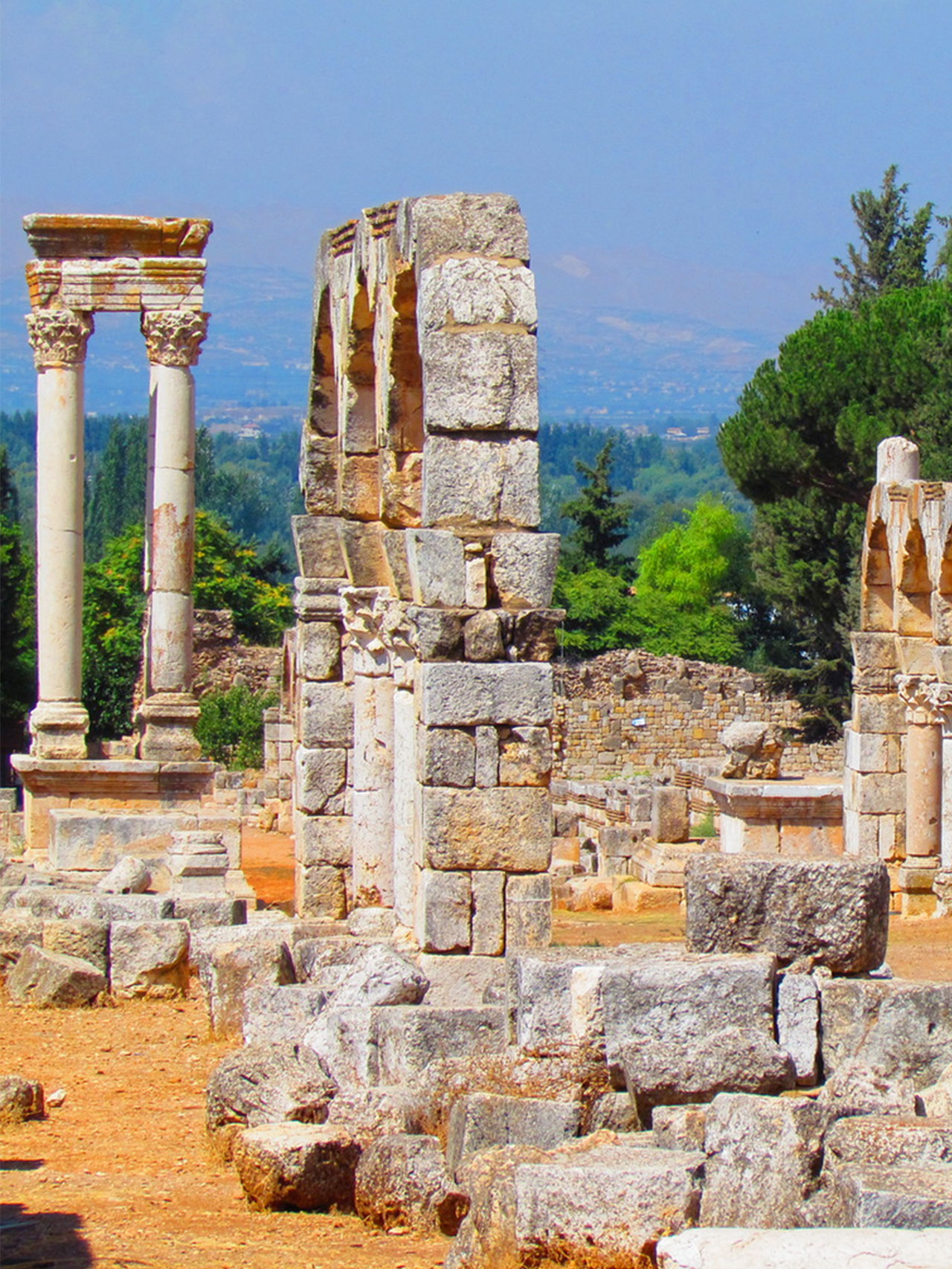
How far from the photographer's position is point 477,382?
9.99 metres

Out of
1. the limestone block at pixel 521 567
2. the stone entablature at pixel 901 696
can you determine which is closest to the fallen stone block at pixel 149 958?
the limestone block at pixel 521 567

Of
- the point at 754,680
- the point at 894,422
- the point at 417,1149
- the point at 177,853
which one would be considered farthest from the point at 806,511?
the point at 417,1149

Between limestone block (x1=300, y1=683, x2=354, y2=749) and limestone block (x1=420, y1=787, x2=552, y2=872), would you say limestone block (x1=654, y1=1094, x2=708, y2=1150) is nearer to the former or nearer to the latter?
limestone block (x1=420, y1=787, x2=552, y2=872)

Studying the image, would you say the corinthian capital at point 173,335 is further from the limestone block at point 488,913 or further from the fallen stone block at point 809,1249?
the fallen stone block at point 809,1249

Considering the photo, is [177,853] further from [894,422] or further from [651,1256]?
[894,422]

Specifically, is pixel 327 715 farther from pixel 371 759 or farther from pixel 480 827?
pixel 480 827

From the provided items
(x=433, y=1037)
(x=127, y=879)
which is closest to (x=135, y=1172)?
(x=433, y=1037)

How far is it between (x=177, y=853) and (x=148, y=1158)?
7.42m

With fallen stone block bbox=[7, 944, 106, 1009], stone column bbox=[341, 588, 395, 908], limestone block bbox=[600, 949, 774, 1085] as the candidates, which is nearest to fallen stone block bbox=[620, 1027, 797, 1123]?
limestone block bbox=[600, 949, 774, 1085]

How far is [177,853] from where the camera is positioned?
15680mm

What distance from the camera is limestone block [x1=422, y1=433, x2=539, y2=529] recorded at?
997 centimetres

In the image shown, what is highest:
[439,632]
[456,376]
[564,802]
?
[456,376]

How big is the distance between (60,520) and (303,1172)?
12132mm

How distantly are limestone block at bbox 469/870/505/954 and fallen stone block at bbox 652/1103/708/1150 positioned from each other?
2.95 meters
